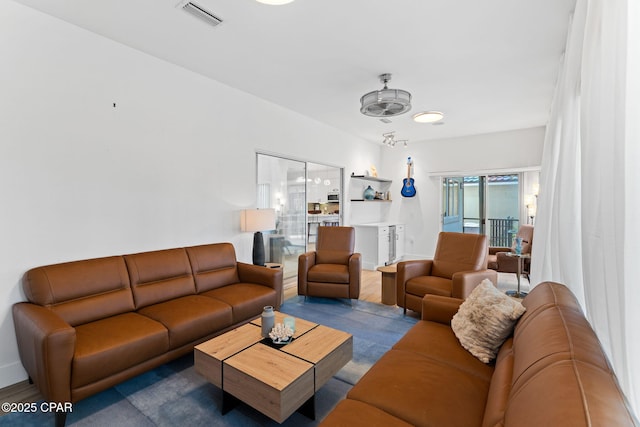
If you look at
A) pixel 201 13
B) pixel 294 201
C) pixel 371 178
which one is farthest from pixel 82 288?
pixel 371 178

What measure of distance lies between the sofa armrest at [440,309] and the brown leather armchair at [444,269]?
0.89 m

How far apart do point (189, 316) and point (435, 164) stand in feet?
19.0

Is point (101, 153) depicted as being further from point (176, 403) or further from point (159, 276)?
point (176, 403)

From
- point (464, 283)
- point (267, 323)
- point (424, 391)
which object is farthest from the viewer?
point (464, 283)

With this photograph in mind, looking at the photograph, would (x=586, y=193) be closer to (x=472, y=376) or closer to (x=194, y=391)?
(x=472, y=376)

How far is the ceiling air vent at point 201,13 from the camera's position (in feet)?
7.34

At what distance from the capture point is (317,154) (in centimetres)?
528

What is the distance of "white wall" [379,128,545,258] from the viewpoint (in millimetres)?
5738

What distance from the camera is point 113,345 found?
6.49 ft

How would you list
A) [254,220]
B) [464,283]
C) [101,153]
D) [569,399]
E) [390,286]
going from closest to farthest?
[569,399]
[101,153]
[464,283]
[254,220]
[390,286]

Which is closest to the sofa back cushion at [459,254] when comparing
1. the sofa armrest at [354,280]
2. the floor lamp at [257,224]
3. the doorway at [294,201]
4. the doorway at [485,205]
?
the sofa armrest at [354,280]

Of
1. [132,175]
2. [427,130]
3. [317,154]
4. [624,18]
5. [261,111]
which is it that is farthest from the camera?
[427,130]

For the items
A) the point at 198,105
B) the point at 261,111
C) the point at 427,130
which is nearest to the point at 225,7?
the point at 198,105

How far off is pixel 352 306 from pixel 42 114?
353 cm
